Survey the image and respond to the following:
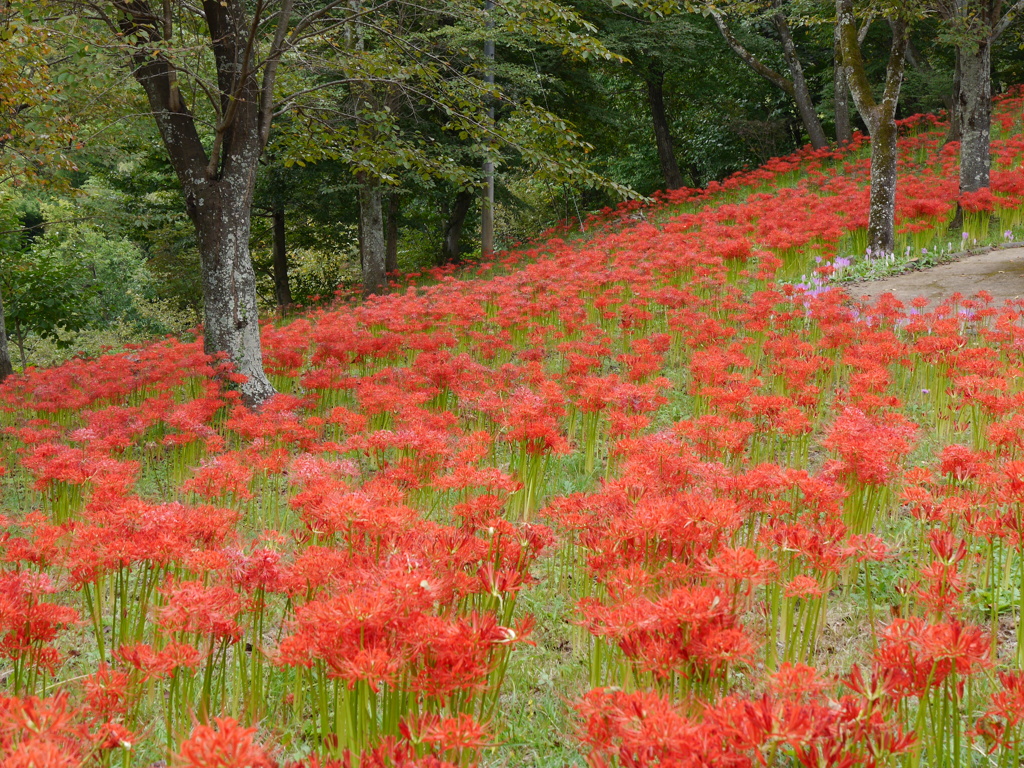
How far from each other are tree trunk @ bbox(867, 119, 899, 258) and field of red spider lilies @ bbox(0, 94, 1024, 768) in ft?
10.8

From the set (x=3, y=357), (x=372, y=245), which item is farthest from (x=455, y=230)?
(x=3, y=357)

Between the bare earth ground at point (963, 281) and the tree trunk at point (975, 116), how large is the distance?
1.72 m

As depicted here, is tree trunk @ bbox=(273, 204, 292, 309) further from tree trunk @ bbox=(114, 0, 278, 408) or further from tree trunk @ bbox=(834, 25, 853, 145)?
tree trunk @ bbox=(834, 25, 853, 145)

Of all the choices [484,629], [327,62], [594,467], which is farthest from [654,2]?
[484,629]

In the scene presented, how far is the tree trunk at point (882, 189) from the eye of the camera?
33.8ft

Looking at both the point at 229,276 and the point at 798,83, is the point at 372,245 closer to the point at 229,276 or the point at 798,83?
the point at 229,276

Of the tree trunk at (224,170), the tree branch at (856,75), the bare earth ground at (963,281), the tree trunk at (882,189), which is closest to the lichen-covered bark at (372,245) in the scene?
the tree trunk at (224,170)

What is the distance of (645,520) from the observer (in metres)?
2.34

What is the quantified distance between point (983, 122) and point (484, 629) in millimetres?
13545

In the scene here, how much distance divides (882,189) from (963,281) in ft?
6.34

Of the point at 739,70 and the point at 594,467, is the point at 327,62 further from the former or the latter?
the point at 739,70

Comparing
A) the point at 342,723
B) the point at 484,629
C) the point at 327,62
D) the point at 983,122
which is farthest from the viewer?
the point at 983,122

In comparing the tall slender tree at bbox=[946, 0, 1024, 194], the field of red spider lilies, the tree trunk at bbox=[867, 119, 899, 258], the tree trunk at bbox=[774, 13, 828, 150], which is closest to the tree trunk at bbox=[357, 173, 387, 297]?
the field of red spider lilies

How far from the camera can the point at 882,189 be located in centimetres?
1043
